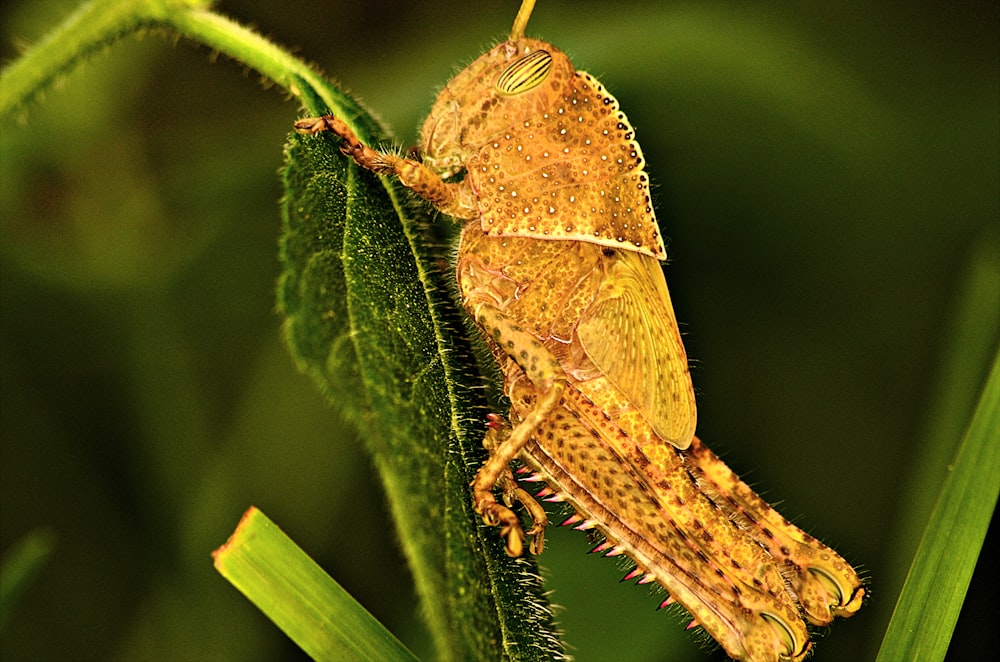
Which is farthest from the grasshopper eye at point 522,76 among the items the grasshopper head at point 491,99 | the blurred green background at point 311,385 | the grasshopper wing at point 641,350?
the blurred green background at point 311,385

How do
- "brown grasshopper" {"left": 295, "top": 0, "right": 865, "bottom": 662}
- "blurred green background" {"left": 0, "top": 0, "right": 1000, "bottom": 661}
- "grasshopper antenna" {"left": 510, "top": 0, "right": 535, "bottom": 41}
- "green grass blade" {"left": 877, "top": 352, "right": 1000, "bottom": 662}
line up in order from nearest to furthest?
"green grass blade" {"left": 877, "top": 352, "right": 1000, "bottom": 662}
"brown grasshopper" {"left": 295, "top": 0, "right": 865, "bottom": 662}
"grasshopper antenna" {"left": 510, "top": 0, "right": 535, "bottom": 41}
"blurred green background" {"left": 0, "top": 0, "right": 1000, "bottom": 661}

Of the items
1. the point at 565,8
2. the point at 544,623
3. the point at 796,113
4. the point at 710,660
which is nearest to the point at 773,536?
the point at 544,623

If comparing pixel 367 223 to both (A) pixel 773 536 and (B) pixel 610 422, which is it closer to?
(B) pixel 610 422

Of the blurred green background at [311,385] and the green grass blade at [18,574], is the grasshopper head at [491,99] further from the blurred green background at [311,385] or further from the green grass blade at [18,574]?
the green grass blade at [18,574]

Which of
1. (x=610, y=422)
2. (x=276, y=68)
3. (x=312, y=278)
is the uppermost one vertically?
(x=276, y=68)

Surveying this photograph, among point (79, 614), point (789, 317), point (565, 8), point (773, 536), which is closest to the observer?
point (773, 536)

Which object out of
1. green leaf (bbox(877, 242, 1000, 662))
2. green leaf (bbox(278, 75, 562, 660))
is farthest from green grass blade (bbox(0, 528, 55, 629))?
green leaf (bbox(877, 242, 1000, 662))

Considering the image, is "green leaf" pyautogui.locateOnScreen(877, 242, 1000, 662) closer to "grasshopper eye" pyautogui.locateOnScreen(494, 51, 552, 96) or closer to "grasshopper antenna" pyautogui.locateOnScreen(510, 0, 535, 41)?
"grasshopper eye" pyautogui.locateOnScreen(494, 51, 552, 96)
